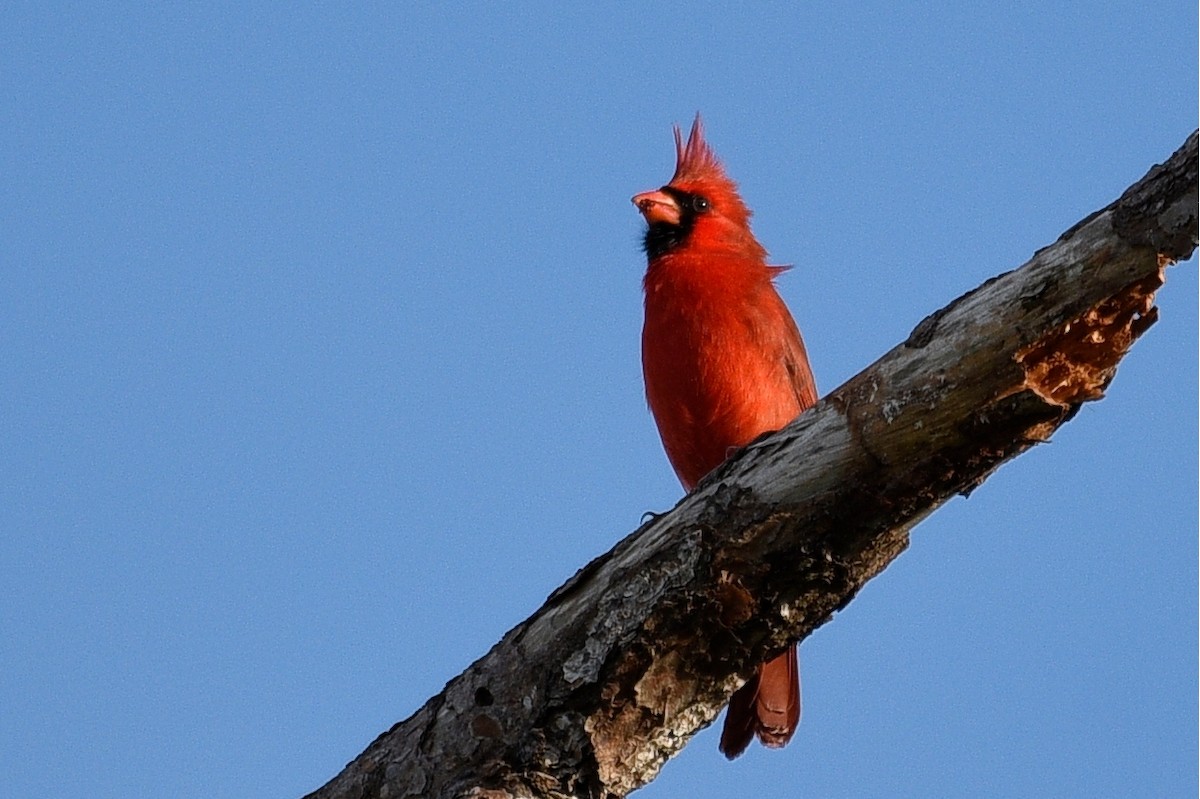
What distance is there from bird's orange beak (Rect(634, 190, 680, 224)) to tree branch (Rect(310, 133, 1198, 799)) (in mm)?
2434

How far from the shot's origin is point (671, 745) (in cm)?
324

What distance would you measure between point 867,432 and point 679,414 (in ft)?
6.76

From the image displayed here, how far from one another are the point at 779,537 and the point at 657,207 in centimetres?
270

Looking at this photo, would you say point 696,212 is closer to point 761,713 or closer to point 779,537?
point 761,713

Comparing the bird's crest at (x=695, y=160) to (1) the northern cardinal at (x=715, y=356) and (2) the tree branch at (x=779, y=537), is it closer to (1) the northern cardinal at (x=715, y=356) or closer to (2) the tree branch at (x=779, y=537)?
(1) the northern cardinal at (x=715, y=356)

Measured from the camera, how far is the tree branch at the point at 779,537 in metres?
2.62

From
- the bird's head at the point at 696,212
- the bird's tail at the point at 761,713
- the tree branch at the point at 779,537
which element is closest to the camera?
the tree branch at the point at 779,537

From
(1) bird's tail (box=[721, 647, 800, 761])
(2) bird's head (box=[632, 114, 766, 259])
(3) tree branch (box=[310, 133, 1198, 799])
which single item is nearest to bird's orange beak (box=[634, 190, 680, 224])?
(2) bird's head (box=[632, 114, 766, 259])

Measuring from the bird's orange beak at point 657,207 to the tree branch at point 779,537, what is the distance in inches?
95.8

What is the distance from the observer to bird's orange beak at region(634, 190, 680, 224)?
18.0ft

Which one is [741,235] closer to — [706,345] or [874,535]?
[706,345]

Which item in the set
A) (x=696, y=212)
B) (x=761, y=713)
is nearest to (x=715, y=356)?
(x=696, y=212)

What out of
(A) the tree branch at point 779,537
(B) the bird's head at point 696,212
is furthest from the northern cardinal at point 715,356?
(A) the tree branch at point 779,537

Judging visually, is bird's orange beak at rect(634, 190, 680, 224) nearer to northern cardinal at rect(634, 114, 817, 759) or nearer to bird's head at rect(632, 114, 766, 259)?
bird's head at rect(632, 114, 766, 259)
